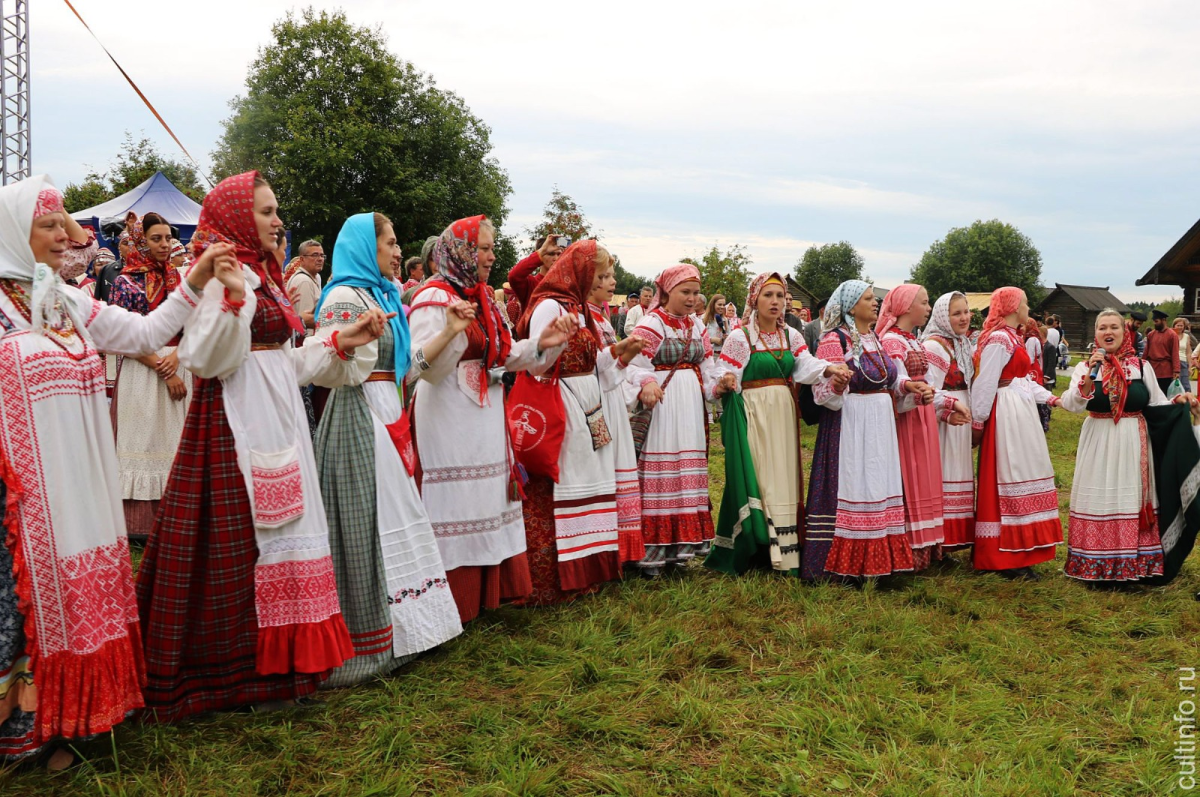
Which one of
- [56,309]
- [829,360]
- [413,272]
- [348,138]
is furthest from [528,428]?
[348,138]

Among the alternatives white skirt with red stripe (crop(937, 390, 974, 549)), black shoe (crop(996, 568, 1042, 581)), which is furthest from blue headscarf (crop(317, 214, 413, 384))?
black shoe (crop(996, 568, 1042, 581))

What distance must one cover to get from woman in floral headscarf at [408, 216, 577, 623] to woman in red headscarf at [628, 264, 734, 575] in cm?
120

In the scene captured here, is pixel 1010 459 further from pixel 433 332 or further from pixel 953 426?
pixel 433 332

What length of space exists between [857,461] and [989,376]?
1312 mm

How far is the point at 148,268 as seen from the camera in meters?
5.70

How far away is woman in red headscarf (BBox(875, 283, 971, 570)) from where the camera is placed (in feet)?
18.9

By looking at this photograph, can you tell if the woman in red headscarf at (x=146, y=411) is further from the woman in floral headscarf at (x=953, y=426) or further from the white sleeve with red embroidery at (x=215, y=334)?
the woman in floral headscarf at (x=953, y=426)

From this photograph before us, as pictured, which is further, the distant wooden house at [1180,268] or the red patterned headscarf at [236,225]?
the distant wooden house at [1180,268]

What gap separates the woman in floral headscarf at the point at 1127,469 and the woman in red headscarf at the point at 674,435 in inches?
102

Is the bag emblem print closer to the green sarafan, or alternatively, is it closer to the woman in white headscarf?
the green sarafan

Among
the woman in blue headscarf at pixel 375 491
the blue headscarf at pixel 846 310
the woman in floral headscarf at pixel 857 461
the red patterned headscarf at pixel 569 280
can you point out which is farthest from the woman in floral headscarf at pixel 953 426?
the woman in blue headscarf at pixel 375 491

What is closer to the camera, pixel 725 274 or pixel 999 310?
pixel 999 310

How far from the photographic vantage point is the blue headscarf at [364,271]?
12.6 feet

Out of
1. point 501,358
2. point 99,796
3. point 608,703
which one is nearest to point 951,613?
point 608,703
